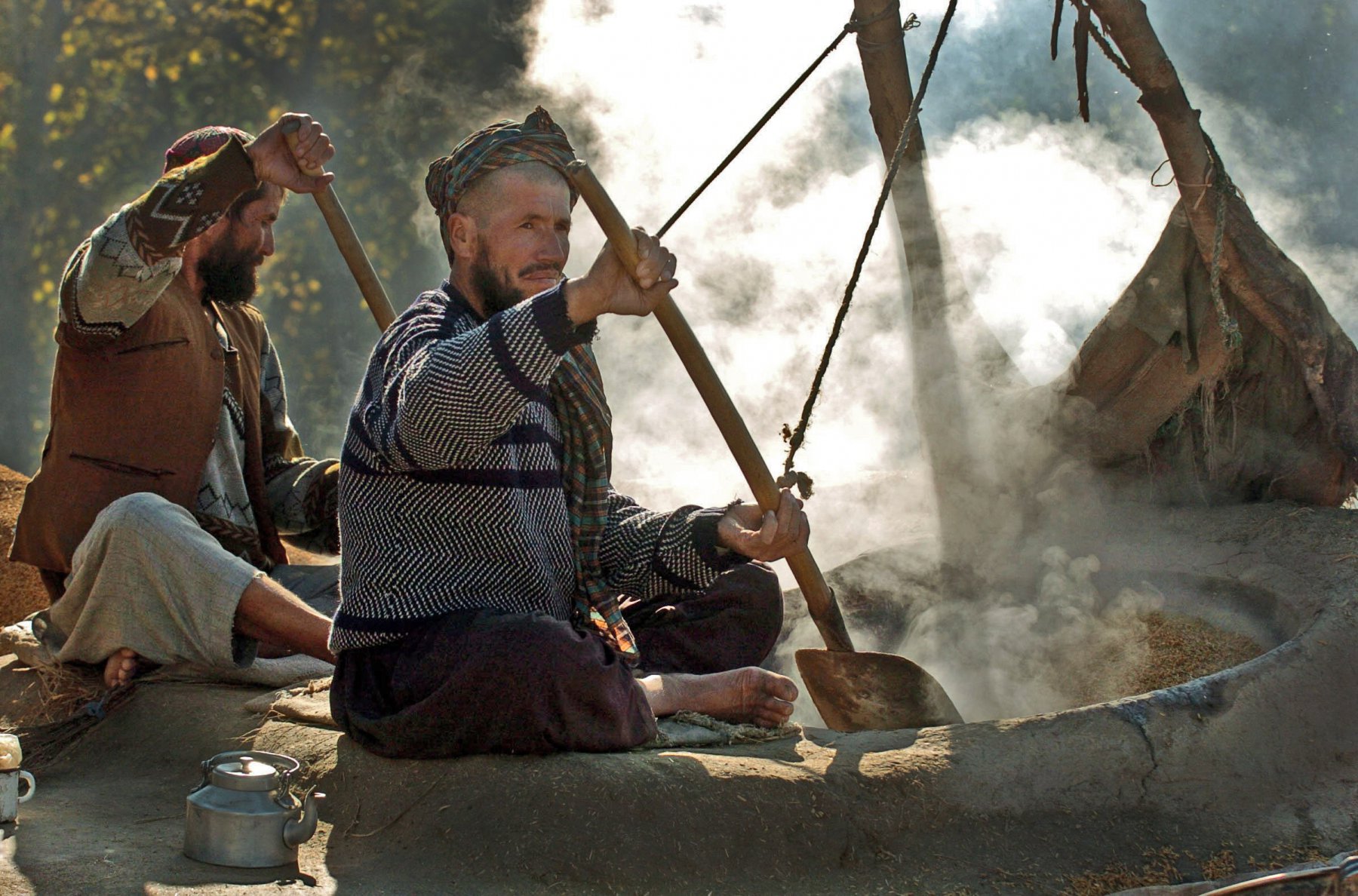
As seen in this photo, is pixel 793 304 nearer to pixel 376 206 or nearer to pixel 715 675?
pixel 376 206

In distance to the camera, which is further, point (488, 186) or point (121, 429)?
point (121, 429)

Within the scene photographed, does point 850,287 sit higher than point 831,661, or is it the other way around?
point 850,287

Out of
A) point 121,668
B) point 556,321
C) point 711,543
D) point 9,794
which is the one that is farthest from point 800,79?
point 9,794

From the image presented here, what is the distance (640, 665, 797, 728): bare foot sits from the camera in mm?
2947

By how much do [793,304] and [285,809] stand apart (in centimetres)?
496

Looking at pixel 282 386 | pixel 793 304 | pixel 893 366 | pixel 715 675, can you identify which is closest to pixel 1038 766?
pixel 715 675

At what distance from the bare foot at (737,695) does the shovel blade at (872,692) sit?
36 cm

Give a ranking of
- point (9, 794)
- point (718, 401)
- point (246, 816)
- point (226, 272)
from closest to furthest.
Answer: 1. point (246, 816)
2. point (9, 794)
3. point (718, 401)
4. point (226, 272)

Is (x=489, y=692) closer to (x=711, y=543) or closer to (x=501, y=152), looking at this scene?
(x=711, y=543)

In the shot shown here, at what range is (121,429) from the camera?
11.5 ft

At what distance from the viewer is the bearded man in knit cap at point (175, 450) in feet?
10.7

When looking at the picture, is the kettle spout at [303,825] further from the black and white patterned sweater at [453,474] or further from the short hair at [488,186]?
the short hair at [488,186]

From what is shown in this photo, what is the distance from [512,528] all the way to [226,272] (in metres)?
1.77

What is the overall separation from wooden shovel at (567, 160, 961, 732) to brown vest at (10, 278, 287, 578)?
1381mm
